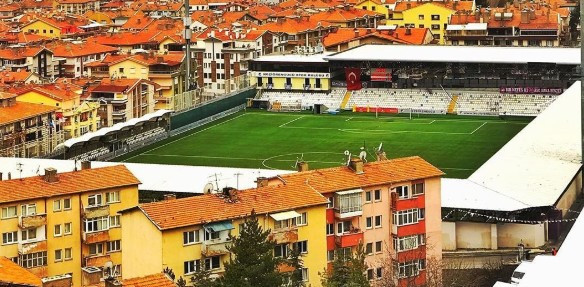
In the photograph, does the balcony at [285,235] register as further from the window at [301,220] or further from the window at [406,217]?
the window at [406,217]

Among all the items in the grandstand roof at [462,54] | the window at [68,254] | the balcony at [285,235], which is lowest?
the window at [68,254]

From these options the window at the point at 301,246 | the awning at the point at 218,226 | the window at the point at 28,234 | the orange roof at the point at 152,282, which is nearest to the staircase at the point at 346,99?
the window at the point at 28,234

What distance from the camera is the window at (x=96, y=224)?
27.6 metres

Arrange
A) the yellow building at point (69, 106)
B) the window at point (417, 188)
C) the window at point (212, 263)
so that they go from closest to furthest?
1. the window at point (212, 263)
2. the window at point (417, 188)
3. the yellow building at point (69, 106)

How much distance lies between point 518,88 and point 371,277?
40.6m

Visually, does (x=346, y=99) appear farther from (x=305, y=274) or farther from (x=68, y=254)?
(x=305, y=274)

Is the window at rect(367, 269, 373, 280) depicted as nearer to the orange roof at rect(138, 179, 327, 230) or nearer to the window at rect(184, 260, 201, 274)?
the orange roof at rect(138, 179, 327, 230)

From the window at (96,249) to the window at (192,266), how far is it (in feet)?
14.7

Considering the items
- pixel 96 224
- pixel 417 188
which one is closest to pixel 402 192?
pixel 417 188

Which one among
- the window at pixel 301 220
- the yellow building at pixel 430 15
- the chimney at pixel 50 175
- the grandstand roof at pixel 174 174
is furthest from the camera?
the yellow building at pixel 430 15

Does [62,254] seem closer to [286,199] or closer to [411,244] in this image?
[286,199]

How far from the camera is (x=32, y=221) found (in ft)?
88.3

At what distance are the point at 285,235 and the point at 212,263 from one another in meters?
1.63

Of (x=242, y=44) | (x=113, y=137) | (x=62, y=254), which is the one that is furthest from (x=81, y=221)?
(x=242, y=44)
